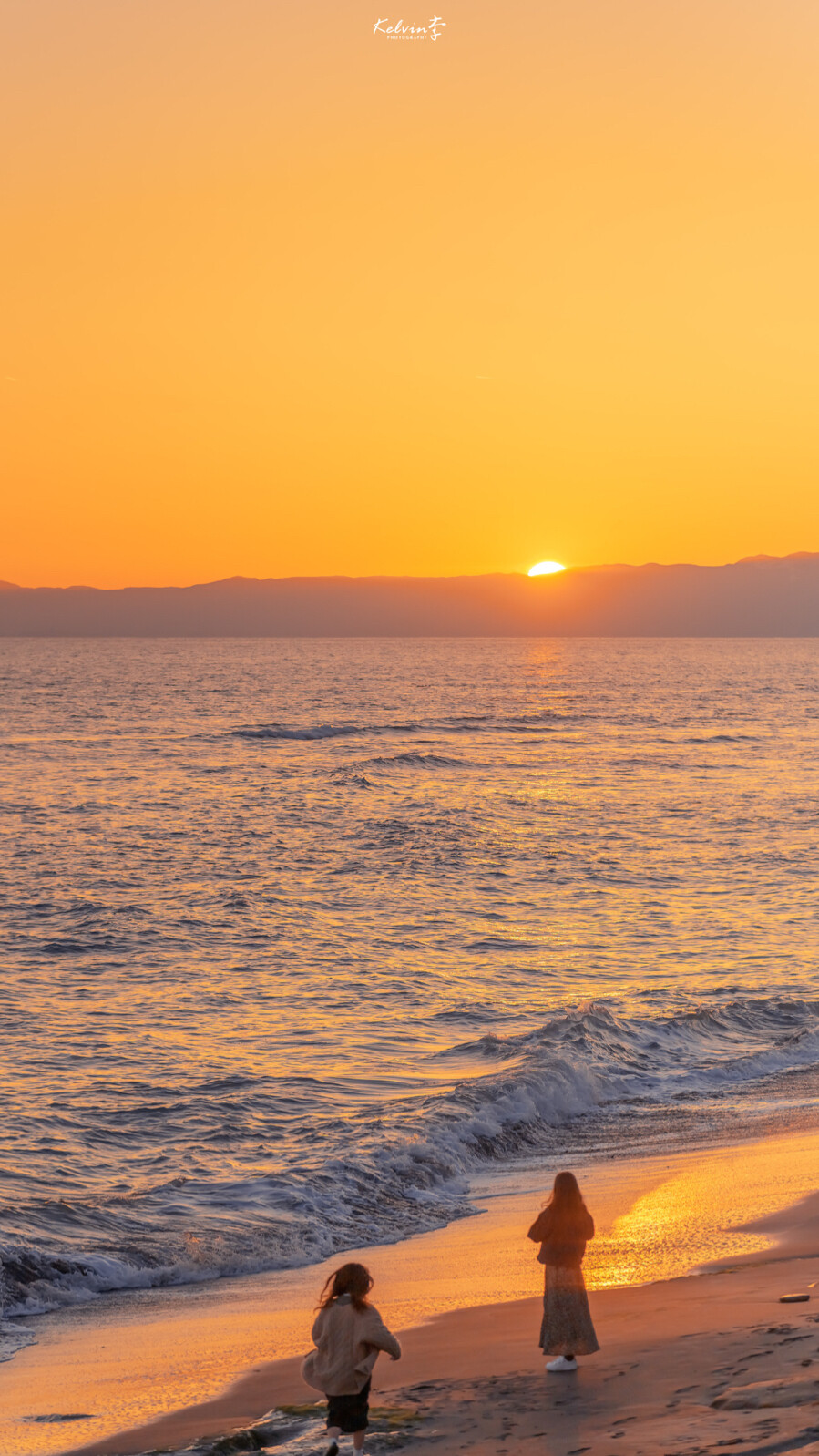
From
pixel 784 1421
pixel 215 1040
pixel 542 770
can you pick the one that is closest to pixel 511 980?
pixel 215 1040

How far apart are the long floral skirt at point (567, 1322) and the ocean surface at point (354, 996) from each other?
4425mm

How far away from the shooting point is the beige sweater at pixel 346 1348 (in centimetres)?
690

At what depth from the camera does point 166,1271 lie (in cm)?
1152

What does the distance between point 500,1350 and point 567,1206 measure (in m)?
1.18

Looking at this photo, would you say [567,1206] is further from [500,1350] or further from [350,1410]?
[350,1410]

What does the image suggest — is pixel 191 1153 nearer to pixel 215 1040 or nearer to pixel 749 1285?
pixel 215 1040

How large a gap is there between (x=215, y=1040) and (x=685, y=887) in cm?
1649

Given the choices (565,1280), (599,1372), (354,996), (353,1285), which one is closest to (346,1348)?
(353,1285)

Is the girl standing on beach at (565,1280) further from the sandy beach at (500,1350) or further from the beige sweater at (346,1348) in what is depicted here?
the beige sweater at (346,1348)

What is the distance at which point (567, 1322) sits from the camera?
795 cm

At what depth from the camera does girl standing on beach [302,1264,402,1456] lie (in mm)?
6902

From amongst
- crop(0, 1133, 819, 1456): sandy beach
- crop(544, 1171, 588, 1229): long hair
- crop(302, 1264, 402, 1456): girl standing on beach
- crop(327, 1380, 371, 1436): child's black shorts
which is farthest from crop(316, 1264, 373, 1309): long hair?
crop(544, 1171, 588, 1229): long hair

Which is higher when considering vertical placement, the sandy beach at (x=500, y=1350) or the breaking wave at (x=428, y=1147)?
the sandy beach at (x=500, y=1350)

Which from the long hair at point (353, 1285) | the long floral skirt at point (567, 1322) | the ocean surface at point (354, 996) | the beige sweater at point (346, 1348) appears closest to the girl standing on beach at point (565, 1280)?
the long floral skirt at point (567, 1322)
